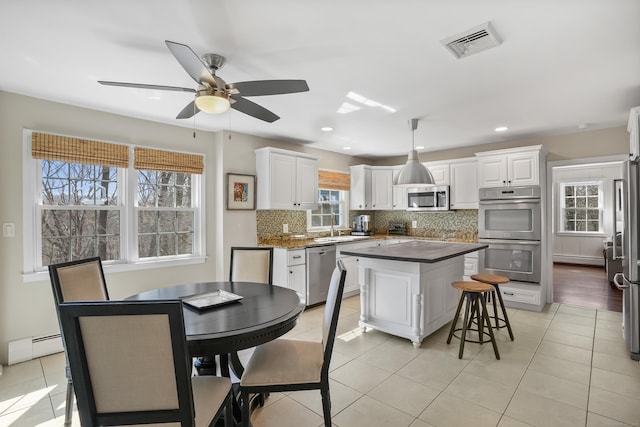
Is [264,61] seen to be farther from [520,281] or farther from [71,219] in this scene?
[520,281]

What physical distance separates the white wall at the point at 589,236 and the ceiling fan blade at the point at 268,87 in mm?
7468

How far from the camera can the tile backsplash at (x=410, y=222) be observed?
4855 mm

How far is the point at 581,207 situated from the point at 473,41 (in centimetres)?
772

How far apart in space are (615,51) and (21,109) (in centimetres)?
468

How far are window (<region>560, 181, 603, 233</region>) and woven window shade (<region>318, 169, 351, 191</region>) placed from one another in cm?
564

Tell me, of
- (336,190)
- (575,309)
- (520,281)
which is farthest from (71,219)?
(575,309)

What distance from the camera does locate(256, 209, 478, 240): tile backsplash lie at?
4855 millimetres

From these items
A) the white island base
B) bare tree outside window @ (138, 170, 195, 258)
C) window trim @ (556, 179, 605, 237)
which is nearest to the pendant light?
the white island base

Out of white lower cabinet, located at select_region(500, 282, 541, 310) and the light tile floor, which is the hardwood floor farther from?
the light tile floor

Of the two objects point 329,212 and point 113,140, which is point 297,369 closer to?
point 113,140

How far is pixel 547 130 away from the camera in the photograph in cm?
433

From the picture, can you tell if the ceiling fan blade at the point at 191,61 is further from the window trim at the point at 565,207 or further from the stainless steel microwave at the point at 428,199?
the window trim at the point at 565,207

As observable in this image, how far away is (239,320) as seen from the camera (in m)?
1.76

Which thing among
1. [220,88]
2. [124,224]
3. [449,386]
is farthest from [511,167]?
[124,224]
